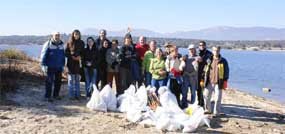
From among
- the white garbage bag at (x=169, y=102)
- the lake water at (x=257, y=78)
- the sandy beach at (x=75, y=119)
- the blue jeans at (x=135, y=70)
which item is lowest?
the lake water at (x=257, y=78)

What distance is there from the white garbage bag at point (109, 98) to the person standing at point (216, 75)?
6.56 feet

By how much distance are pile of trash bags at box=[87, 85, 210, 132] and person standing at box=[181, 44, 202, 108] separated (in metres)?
0.72

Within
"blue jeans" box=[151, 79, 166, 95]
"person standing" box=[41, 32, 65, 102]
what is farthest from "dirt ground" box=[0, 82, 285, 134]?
"blue jeans" box=[151, 79, 166, 95]

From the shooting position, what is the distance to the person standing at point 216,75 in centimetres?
1077

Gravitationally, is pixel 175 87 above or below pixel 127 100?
above

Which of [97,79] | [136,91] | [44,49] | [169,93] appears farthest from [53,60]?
[169,93]

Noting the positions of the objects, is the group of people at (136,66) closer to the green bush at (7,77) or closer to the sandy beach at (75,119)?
the sandy beach at (75,119)

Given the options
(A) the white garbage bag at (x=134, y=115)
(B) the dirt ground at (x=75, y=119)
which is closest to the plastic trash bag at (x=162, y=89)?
(A) the white garbage bag at (x=134, y=115)

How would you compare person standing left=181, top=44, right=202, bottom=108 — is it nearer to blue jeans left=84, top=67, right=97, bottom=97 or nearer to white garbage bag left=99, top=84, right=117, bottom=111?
white garbage bag left=99, top=84, right=117, bottom=111

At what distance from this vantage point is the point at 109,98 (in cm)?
1126

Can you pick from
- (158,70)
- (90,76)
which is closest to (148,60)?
(158,70)

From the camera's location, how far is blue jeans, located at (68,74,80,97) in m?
11.8

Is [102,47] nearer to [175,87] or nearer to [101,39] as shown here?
[101,39]

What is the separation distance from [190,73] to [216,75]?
0.60 m
